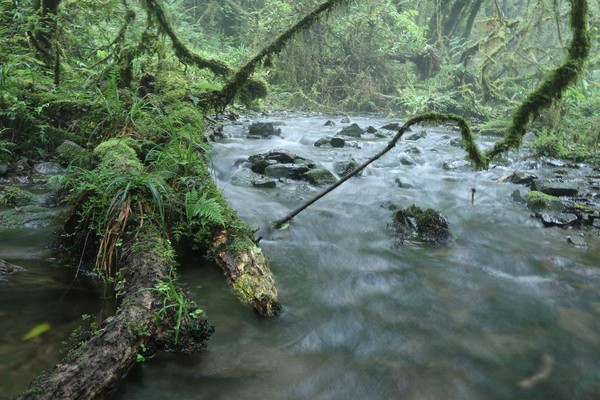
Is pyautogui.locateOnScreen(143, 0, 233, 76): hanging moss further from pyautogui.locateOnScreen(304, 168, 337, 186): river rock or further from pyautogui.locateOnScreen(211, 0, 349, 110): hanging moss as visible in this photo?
pyautogui.locateOnScreen(304, 168, 337, 186): river rock

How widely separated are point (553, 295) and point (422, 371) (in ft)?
6.52

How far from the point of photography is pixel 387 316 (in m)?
Answer: 3.36

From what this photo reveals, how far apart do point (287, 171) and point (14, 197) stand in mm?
3861

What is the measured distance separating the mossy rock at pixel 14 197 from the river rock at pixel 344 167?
4.80 meters

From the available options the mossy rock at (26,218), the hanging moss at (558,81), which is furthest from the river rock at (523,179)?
the mossy rock at (26,218)

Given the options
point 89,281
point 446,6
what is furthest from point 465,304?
point 446,6

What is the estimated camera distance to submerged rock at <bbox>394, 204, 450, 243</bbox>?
4871 mm

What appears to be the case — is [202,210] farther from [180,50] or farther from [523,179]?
[523,179]

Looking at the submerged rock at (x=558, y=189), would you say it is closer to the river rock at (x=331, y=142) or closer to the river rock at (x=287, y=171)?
the river rock at (x=287, y=171)

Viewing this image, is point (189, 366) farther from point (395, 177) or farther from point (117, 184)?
point (395, 177)

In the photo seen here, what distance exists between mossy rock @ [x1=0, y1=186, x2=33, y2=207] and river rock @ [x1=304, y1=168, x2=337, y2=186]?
3.89 meters

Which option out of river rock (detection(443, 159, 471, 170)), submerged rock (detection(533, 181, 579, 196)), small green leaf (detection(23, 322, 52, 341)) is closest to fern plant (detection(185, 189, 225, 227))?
small green leaf (detection(23, 322, 52, 341))

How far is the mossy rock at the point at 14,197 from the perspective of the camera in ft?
14.5

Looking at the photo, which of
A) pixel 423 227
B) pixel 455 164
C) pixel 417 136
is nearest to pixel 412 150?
pixel 455 164
